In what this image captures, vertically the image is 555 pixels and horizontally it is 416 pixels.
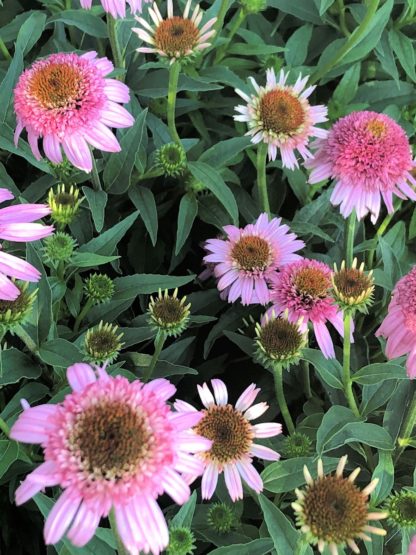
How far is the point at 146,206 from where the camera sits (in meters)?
1.36

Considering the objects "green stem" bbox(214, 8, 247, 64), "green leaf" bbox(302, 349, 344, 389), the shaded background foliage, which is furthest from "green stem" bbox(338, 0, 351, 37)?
"green leaf" bbox(302, 349, 344, 389)

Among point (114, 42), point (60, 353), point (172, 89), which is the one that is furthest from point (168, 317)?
point (114, 42)

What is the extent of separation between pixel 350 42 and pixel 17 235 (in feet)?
3.01

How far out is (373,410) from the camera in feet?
3.76

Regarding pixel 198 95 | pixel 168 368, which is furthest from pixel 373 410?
pixel 198 95

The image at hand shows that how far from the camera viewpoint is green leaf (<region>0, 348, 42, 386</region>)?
1062mm

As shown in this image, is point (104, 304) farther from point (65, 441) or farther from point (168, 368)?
point (65, 441)

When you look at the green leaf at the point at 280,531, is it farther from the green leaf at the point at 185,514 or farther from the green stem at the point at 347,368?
the green stem at the point at 347,368

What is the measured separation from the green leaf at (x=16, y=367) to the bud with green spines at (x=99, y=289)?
0.16m

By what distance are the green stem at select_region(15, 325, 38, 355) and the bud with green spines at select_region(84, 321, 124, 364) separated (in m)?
0.08

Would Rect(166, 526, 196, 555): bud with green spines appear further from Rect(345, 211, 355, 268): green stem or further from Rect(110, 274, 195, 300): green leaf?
Rect(345, 211, 355, 268): green stem

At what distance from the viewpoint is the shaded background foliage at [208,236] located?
3.45 ft

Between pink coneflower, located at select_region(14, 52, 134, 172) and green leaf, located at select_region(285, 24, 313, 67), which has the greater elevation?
green leaf, located at select_region(285, 24, 313, 67)

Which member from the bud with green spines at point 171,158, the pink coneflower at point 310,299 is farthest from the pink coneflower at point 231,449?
the bud with green spines at point 171,158
